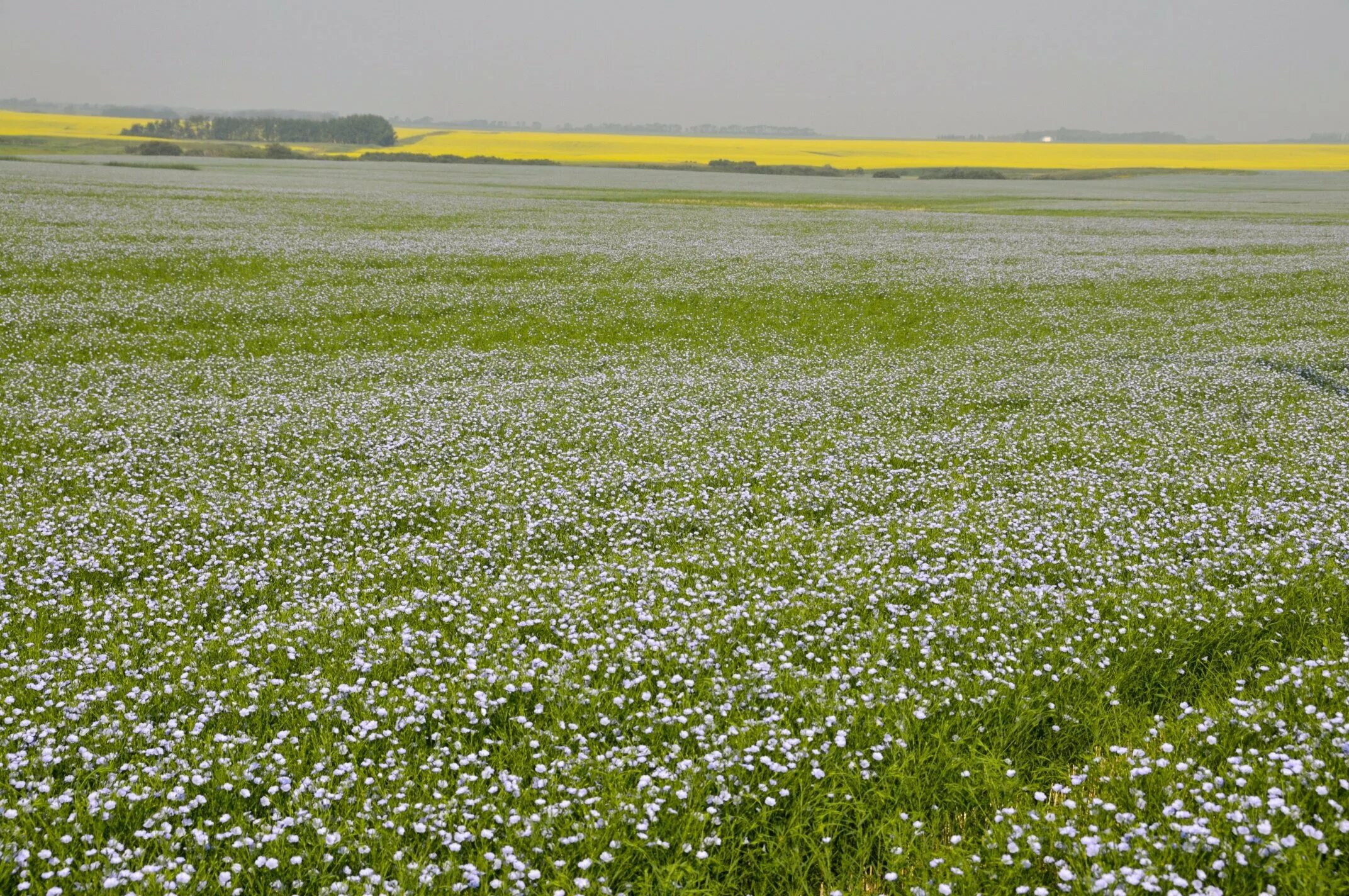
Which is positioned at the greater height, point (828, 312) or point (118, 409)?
point (828, 312)

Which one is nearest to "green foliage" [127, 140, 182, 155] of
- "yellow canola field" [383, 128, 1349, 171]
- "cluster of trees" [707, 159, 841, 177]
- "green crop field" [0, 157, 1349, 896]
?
"yellow canola field" [383, 128, 1349, 171]

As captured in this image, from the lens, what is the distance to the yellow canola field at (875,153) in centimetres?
13875

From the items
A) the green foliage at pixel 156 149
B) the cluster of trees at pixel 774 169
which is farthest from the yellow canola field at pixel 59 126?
the cluster of trees at pixel 774 169

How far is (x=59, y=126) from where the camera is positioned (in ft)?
502

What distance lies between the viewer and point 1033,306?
99.9 feet

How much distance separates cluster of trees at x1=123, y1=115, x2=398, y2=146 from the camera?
543 ft

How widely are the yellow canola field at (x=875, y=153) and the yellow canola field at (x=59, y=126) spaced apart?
49248 mm

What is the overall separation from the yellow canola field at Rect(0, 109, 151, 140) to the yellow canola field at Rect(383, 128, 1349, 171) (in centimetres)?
4925

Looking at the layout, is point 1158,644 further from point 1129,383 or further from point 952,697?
point 1129,383

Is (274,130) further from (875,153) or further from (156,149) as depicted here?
(875,153)

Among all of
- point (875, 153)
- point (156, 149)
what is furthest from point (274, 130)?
point (875, 153)

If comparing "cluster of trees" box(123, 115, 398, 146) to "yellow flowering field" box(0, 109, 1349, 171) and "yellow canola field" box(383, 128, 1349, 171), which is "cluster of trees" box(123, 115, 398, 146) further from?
"yellow canola field" box(383, 128, 1349, 171)

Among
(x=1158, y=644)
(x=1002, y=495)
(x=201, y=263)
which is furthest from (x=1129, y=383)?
(x=201, y=263)

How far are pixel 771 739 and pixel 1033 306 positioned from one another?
92.2 ft
